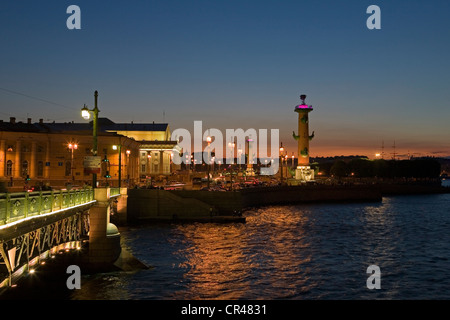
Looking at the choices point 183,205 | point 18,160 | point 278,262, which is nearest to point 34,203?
point 278,262

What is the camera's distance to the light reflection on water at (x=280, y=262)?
26938 mm

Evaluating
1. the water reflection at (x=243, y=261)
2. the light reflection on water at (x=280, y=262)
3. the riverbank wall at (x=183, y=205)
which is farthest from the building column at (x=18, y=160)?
the water reflection at (x=243, y=261)

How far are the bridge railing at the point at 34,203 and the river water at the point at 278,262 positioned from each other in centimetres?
533

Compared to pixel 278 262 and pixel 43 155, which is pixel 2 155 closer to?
pixel 43 155

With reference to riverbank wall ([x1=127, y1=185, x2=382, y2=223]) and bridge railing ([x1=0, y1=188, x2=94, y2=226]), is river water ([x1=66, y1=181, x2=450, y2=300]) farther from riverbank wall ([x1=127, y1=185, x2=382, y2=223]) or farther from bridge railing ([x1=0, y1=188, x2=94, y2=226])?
bridge railing ([x1=0, y1=188, x2=94, y2=226])

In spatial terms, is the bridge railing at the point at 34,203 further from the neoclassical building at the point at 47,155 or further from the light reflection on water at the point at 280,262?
the neoclassical building at the point at 47,155

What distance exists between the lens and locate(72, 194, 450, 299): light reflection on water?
1061 inches

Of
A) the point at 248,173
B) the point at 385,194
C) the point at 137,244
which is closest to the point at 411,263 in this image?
the point at 137,244

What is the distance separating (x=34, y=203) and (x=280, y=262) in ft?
74.8

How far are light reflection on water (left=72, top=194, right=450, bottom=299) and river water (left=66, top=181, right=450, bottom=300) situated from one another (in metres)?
0.06

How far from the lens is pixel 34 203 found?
17375mm

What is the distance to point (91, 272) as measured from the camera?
2823 cm

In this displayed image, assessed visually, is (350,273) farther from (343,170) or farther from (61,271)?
(343,170)

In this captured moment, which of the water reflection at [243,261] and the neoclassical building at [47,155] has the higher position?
the neoclassical building at [47,155]
